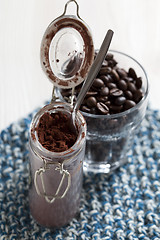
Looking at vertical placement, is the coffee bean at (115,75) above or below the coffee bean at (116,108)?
above

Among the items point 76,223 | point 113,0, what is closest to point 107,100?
point 76,223

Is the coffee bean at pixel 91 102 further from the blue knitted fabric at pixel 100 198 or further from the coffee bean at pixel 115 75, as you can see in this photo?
the blue knitted fabric at pixel 100 198

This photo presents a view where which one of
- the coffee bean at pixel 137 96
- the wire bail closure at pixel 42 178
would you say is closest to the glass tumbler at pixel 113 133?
the coffee bean at pixel 137 96

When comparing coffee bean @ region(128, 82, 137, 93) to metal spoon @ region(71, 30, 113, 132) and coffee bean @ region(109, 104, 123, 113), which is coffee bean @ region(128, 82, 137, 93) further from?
metal spoon @ region(71, 30, 113, 132)

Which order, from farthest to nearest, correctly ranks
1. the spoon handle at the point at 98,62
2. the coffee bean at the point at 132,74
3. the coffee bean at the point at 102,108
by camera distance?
the coffee bean at the point at 132,74
the coffee bean at the point at 102,108
the spoon handle at the point at 98,62

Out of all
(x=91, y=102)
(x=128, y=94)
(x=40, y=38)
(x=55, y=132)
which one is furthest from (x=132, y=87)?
(x=40, y=38)

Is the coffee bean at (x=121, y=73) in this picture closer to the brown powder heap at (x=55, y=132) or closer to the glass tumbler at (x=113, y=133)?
the glass tumbler at (x=113, y=133)

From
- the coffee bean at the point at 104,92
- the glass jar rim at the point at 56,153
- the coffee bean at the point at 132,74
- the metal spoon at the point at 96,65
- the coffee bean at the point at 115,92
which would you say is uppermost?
the metal spoon at the point at 96,65

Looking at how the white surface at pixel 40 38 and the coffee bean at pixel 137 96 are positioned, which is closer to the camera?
the coffee bean at pixel 137 96

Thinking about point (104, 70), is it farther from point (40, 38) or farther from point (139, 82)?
point (40, 38)

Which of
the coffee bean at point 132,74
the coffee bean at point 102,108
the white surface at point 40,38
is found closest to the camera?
the coffee bean at point 102,108
